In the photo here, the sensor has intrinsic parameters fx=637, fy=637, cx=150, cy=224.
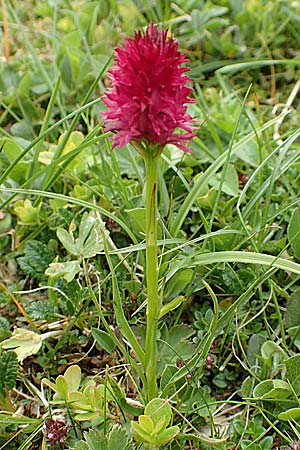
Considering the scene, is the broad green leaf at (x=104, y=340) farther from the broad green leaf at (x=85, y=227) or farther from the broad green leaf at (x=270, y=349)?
the broad green leaf at (x=270, y=349)

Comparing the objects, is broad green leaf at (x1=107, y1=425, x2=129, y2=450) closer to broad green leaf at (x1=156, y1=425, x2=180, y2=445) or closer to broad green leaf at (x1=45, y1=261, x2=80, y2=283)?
broad green leaf at (x1=156, y1=425, x2=180, y2=445)

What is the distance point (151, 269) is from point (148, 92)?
0.34 m

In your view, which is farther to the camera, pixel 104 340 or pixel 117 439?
pixel 104 340

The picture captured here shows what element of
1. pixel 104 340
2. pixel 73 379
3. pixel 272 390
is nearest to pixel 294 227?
pixel 272 390

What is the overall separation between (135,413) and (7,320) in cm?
52

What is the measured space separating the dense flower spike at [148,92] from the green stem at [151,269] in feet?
0.21

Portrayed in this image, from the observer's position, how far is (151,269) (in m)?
1.21

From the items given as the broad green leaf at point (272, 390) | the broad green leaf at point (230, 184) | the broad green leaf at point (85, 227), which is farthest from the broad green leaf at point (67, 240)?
the broad green leaf at point (272, 390)

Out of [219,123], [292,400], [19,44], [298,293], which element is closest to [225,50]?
[219,123]

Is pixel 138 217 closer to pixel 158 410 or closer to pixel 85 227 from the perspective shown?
pixel 85 227

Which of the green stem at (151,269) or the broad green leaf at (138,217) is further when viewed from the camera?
the broad green leaf at (138,217)

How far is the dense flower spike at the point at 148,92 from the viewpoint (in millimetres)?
1053

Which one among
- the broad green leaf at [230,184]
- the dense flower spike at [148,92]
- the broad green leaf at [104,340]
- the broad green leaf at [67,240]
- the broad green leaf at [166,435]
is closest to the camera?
the dense flower spike at [148,92]

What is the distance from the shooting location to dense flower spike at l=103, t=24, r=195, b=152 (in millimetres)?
1053
